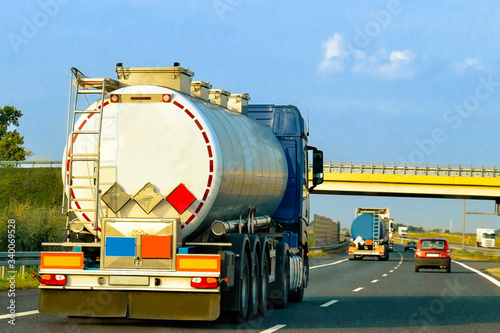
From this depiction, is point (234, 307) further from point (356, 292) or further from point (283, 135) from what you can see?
point (356, 292)

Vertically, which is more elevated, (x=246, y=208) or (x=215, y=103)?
(x=215, y=103)

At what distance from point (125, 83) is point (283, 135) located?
21.0 feet

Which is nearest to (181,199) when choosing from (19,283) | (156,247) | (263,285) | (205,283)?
(156,247)

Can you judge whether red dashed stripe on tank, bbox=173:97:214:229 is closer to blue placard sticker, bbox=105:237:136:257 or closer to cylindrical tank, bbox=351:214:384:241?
blue placard sticker, bbox=105:237:136:257

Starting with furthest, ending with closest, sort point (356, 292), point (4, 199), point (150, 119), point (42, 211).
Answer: point (4, 199) → point (42, 211) → point (356, 292) → point (150, 119)

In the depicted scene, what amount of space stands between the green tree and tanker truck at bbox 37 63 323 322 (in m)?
72.1

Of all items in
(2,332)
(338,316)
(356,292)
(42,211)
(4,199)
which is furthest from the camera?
(4,199)

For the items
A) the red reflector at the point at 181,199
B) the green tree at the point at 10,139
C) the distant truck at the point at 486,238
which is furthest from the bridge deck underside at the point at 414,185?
the red reflector at the point at 181,199

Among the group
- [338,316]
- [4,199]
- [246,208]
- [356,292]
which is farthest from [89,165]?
[4,199]

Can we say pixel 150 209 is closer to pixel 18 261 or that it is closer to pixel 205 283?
pixel 205 283

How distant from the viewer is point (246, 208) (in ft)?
47.4

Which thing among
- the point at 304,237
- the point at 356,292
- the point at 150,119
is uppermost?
the point at 150,119

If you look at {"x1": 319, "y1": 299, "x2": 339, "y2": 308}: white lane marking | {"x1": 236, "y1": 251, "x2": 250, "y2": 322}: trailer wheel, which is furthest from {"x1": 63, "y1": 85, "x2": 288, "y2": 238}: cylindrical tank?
{"x1": 319, "y1": 299, "x2": 339, "y2": 308}: white lane marking

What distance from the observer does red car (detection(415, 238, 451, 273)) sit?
124 feet
